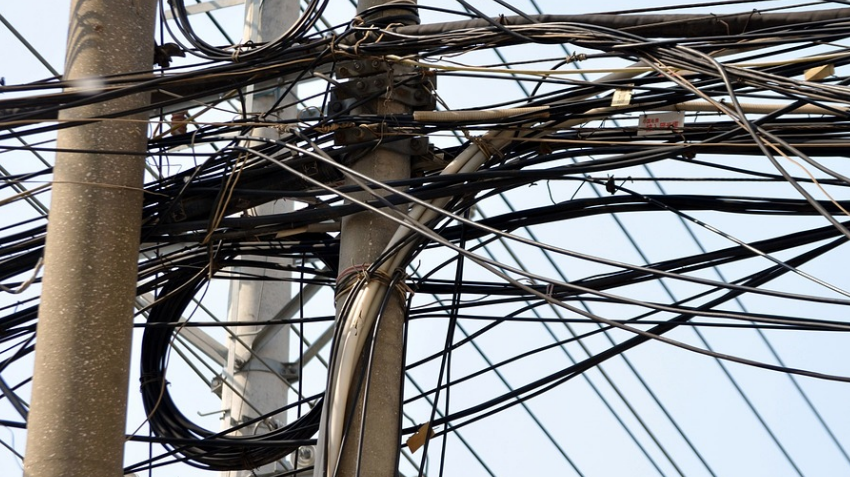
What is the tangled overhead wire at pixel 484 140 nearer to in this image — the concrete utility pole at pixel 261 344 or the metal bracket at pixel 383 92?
the metal bracket at pixel 383 92

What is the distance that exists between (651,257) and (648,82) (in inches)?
298

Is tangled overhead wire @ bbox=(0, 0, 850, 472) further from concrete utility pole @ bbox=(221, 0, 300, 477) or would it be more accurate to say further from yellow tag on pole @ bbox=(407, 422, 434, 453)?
concrete utility pole @ bbox=(221, 0, 300, 477)

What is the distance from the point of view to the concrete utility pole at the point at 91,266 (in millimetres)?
4297

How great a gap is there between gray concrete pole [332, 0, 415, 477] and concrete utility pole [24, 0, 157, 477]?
832 mm

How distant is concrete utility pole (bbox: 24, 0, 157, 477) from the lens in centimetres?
430

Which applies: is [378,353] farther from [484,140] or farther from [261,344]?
[261,344]

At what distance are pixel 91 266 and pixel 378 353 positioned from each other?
1.10m

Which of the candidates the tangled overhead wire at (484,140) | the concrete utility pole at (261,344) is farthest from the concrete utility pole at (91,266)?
the concrete utility pole at (261,344)

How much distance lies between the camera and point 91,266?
450cm

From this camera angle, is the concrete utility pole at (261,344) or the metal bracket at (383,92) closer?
the metal bracket at (383,92)

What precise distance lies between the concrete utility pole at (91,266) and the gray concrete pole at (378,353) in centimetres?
83

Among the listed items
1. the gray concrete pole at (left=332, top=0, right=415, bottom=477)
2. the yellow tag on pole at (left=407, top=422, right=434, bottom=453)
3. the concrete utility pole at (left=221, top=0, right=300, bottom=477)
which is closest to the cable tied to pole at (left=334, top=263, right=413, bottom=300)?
the gray concrete pole at (left=332, top=0, right=415, bottom=477)

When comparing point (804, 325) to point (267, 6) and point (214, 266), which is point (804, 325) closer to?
point (214, 266)

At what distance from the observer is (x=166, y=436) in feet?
20.8
